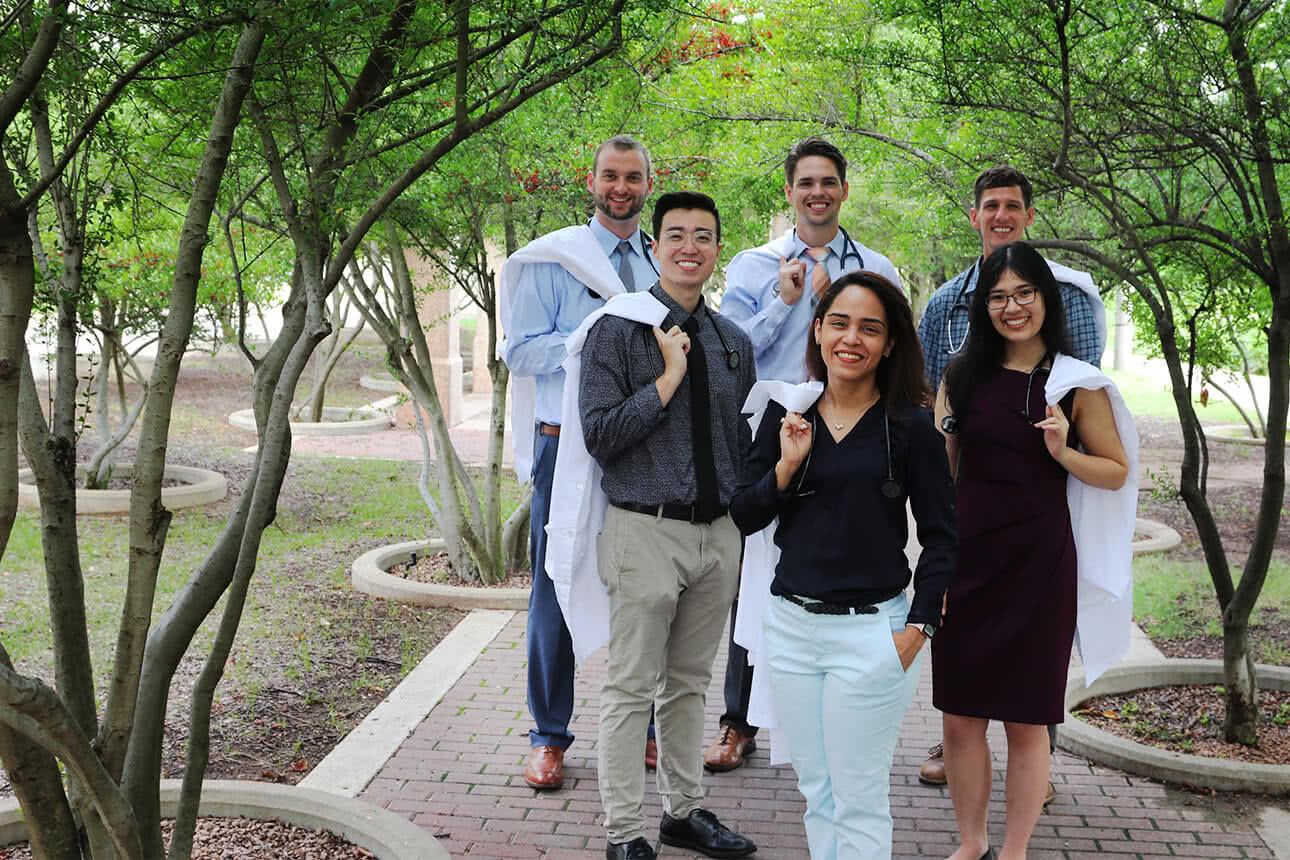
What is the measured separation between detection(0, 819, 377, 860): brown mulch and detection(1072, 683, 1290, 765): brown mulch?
3516 mm

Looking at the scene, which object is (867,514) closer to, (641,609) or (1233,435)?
(641,609)

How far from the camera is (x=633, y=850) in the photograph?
408cm

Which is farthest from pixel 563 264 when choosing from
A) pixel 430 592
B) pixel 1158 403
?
pixel 1158 403

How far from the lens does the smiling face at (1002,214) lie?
15.1 feet

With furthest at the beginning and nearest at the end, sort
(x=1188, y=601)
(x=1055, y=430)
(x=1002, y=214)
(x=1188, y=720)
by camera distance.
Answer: (x=1188, y=601)
(x=1188, y=720)
(x=1002, y=214)
(x=1055, y=430)

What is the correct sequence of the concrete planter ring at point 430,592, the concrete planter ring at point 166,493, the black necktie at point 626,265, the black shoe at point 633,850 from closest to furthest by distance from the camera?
the black shoe at point 633,850 → the black necktie at point 626,265 → the concrete planter ring at point 430,592 → the concrete planter ring at point 166,493

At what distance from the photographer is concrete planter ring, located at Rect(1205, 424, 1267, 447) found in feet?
69.2

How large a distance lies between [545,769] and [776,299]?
6.90ft

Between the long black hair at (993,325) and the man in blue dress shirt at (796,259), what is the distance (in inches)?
26.1

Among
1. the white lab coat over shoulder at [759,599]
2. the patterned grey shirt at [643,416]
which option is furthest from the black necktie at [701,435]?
the white lab coat over shoulder at [759,599]

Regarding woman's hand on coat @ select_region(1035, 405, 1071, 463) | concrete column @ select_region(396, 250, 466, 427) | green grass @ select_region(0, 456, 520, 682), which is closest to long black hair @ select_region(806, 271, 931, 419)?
woman's hand on coat @ select_region(1035, 405, 1071, 463)

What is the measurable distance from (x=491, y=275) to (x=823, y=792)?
654cm

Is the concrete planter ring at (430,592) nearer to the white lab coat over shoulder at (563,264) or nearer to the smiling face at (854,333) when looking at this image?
the white lab coat over shoulder at (563,264)

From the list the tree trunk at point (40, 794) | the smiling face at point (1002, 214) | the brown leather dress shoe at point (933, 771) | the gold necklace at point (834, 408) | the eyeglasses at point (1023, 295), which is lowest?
the brown leather dress shoe at point (933, 771)
